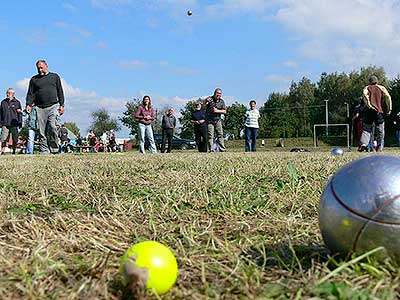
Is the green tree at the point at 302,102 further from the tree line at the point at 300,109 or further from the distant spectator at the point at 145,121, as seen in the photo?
the distant spectator at the point at 145,121

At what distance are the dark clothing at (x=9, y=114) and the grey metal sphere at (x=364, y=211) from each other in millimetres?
14675

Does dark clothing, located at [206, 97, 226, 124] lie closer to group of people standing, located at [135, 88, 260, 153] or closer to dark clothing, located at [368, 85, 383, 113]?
group of people standing, located at [135, 88, 260, 153]

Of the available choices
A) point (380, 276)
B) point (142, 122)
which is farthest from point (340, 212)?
point (142, 122)

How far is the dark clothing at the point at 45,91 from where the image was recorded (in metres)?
11.1

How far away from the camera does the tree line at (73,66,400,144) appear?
7506 centimetres

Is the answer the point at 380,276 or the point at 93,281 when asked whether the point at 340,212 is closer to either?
the point at 380,276

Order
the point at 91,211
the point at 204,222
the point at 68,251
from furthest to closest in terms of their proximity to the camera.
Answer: the point at 91,211 → the point at 204,222 → the point at 68,251

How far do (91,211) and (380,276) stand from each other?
2.01m

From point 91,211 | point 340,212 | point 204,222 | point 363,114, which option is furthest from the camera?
point 363,114

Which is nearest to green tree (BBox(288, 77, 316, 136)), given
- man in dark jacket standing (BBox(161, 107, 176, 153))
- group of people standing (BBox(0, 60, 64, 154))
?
man in dark jacket standing (BBox(161, 107, 176, 153))

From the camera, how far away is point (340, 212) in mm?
1982

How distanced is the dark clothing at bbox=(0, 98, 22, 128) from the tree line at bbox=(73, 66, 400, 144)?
5414cm

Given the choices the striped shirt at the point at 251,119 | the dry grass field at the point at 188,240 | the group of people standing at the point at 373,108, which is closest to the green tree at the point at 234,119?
the striped shirt at the point at 251,119

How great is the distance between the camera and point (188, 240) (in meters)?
2.38
